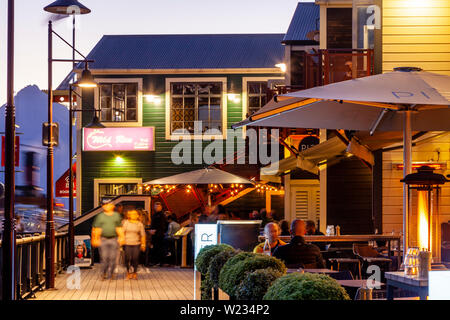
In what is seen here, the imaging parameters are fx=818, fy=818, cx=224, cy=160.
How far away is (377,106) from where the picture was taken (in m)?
9.37

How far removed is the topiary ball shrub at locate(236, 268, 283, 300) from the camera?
6129 mm

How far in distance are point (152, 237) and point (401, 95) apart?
690 inches

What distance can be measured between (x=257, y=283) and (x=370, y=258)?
7710mm

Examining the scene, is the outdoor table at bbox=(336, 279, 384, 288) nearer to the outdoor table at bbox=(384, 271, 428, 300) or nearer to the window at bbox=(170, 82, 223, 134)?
the outdoor table at bbox=(384, 271, 428, 300)

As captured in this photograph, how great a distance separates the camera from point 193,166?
3231 cm

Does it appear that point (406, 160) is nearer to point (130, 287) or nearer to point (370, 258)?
point (370, 258)

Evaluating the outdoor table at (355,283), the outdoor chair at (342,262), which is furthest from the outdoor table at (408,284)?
the outdoor chair at (342,262)

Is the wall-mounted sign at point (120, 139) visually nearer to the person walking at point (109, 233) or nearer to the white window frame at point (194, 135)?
the white window frame at point (194, 135)

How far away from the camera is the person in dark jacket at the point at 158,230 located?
24.6 metres

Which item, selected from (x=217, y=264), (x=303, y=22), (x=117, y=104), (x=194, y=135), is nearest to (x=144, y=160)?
(x=194, y=135)
